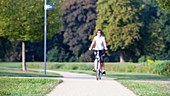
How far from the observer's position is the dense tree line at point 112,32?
6206 cm

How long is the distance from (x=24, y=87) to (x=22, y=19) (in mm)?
→ 21035

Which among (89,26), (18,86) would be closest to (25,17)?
(18,86)

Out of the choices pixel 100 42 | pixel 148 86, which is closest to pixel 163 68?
pixel 100 42

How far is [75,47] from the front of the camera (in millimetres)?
69750

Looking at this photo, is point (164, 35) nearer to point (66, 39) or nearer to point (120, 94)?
point (66, 39)

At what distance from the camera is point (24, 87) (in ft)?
46.5

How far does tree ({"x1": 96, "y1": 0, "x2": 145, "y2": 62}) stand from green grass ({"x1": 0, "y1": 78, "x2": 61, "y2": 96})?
150 ft

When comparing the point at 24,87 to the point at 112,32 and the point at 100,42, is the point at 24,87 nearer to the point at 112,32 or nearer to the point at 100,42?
the point at 100,42

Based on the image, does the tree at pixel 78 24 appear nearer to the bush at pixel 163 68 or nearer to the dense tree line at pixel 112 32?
the dense tree line at pixel 112 32

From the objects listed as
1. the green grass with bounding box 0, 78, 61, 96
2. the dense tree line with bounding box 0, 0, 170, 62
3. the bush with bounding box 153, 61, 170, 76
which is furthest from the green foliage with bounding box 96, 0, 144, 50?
the green grass with bounding box 0, 78, 61, 96

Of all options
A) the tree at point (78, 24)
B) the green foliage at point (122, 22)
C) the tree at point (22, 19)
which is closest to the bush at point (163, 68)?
the tree at point (22, 19)

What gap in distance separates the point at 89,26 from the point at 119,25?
7.54m

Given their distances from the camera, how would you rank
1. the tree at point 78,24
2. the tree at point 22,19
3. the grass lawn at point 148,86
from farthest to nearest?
the tree at point 78,24 → the tree at point 22,19 → the grass lawn at point 148,86

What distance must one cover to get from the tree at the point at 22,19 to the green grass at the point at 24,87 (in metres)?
17.9
